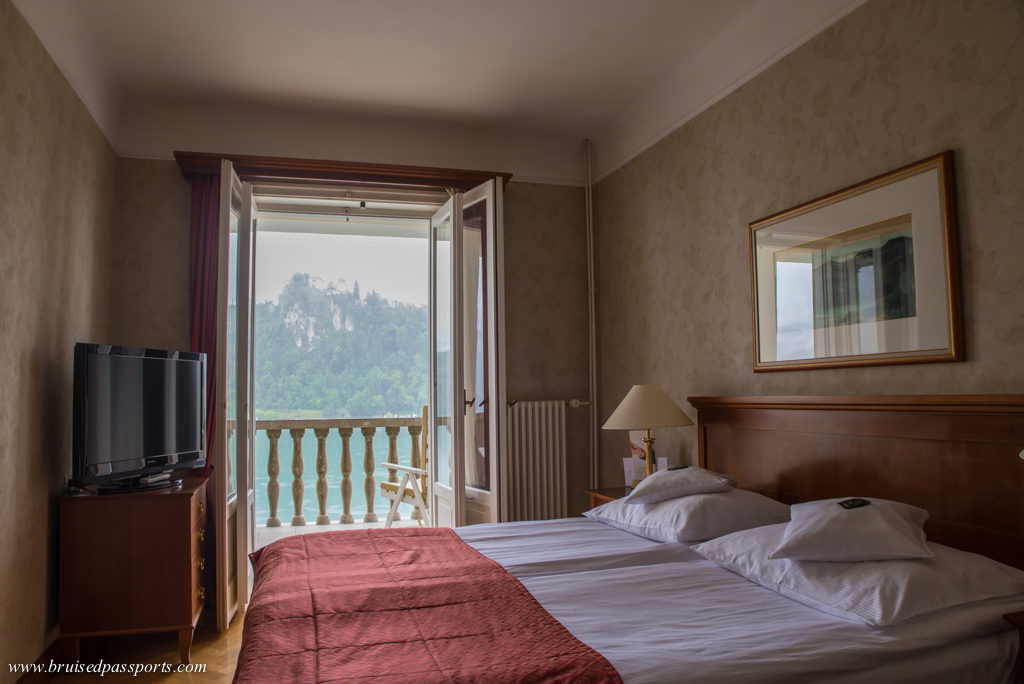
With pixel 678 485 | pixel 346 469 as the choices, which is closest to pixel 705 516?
pixel 678 485

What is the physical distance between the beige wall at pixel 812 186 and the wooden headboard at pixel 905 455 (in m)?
0.10

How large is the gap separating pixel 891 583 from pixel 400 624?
3.78ft

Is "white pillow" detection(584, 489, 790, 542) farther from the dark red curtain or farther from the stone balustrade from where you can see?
the stone balustrade

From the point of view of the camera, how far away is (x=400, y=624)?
1.61 m

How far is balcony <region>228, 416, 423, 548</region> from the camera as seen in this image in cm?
509

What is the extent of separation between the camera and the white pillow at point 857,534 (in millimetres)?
1672

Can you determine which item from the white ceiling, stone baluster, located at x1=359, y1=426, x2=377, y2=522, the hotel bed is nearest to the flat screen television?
the hotel bed

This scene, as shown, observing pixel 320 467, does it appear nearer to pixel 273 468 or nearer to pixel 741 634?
pixel 273 468

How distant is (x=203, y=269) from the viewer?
3.69 metres

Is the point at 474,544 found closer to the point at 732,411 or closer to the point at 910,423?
the point at 732,411

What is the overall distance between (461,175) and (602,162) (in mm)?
919

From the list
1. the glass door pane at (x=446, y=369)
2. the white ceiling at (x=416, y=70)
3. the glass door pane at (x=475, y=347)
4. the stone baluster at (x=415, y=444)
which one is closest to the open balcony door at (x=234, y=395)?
the white ceiling at (x=416, y=70)

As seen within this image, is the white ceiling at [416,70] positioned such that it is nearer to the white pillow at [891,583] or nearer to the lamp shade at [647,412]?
the lamp shade at [647,412]

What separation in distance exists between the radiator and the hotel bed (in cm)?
138
